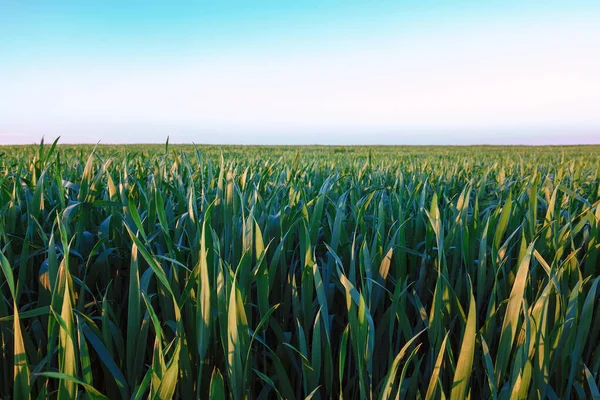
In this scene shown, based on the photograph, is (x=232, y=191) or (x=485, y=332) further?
(x=232, y=191)

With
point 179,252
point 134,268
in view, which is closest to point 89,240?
point 179,252

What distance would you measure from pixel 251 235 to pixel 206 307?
288 mm

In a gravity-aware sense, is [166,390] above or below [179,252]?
below

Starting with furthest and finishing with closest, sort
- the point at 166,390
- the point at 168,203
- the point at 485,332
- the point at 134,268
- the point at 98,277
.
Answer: the point at 168,203
the point at 98,277
the point at 485,332
the point at 134,268
the point at 166,390

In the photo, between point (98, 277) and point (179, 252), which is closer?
point (179, 252)

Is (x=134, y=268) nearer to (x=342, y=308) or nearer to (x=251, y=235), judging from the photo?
(x=251, y=235)

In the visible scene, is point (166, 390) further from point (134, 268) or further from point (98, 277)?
point (98, 277)

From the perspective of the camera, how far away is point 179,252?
1111 millimetres

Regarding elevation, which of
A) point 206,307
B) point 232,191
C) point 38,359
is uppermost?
point 232,191

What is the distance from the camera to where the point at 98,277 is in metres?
1.28

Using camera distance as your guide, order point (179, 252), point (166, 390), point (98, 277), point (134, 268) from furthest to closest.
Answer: point (98, 277)
point (179, 252)
point (134, 268)
point (166, 390)

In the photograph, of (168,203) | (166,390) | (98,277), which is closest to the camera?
(166,390)

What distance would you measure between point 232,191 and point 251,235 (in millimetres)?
351

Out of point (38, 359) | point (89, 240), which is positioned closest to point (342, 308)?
point (38, 359)
